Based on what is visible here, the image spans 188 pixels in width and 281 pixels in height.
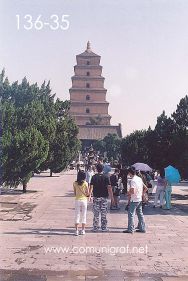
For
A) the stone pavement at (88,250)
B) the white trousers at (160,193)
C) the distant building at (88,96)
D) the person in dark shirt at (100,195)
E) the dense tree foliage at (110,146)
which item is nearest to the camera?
the stone pavement at (88,250)

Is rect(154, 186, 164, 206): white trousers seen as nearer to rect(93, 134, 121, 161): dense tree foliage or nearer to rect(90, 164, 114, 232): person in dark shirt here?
rect(90, 164, 114, 232): person in dark shirt

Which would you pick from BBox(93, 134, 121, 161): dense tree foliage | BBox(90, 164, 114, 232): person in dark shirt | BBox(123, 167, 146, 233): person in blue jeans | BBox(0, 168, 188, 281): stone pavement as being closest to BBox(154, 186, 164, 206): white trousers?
BBox(0, 168, 188, 281): stone pavement

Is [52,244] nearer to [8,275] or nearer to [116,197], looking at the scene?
→ [8,275]

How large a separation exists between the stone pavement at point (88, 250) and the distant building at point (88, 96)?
7821 centimetres

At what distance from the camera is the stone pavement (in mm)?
6707

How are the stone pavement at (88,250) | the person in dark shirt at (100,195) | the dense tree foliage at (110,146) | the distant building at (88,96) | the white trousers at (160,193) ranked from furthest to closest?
the dense tree foliage at (110,146) < the distant building at (88,96) < the white trousers at (160,193) < the person in dark shirt at (100,195) < the stone pavement at (88,250)

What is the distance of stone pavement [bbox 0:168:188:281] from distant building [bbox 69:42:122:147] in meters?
78.2

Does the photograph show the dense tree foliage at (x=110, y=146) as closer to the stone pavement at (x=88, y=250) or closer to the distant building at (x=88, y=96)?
the distant building at (x=88, y=96)

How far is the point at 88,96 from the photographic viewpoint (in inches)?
3585

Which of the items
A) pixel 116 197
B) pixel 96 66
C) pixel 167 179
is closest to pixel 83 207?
pixel 116 197

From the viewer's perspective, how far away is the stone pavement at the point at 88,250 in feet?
22.0

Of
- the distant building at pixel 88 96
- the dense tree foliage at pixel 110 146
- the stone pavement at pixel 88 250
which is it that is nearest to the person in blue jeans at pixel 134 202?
the stone pavement at pixel 88 250

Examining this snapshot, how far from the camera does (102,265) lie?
7215 millimetres

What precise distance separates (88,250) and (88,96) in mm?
83610
